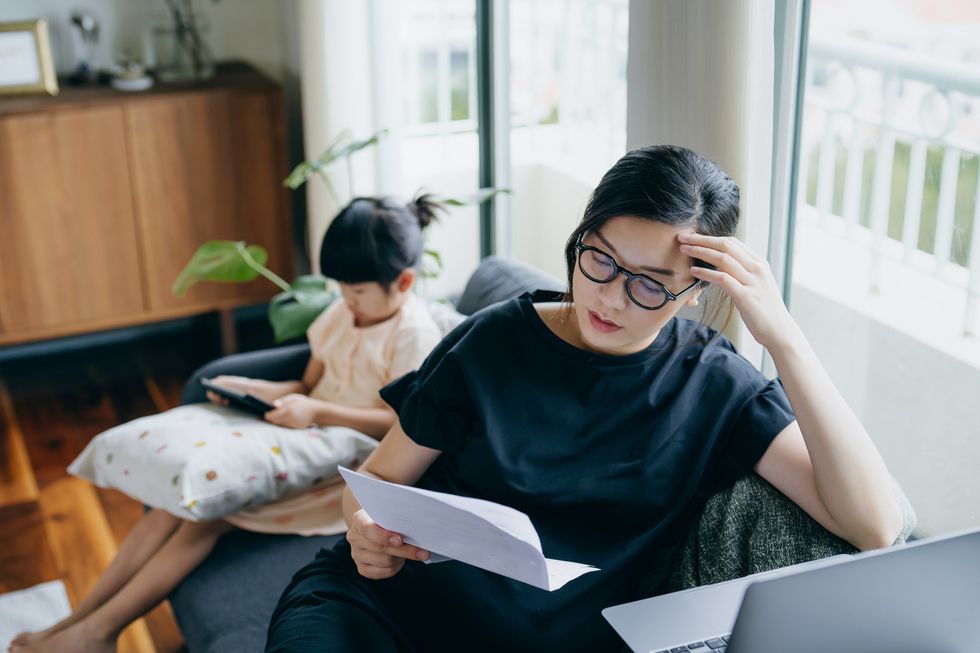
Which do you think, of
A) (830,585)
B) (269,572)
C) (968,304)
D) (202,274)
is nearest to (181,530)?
(269,572)

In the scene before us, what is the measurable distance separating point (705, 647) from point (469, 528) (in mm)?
288

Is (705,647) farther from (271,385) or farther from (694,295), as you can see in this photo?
(271,385)

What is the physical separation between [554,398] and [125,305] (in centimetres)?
240

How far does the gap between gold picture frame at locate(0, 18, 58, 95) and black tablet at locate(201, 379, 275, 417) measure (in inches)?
66.1

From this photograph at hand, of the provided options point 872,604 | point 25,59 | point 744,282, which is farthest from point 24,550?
point 872,604

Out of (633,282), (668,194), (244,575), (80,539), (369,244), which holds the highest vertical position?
(668,194)

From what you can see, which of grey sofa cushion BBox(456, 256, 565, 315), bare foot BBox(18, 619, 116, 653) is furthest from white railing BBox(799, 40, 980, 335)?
bare foot BBox(18, 619, 116, 653)

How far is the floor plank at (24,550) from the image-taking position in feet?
8.14

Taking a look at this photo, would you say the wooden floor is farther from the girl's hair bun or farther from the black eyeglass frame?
the black eyeglass frame

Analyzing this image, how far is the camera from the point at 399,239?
6.83 feet

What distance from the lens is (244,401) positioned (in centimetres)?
207

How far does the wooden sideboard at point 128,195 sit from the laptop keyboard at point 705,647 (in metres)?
2.71

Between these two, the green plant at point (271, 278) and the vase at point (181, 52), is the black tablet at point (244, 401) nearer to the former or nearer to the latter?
the green plant at point (271, 278)

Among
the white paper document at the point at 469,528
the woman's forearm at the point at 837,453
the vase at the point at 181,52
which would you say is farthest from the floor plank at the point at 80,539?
the woman's forearm at the point at 837,453
